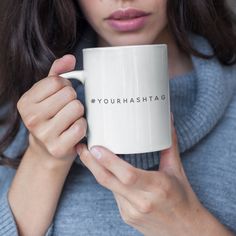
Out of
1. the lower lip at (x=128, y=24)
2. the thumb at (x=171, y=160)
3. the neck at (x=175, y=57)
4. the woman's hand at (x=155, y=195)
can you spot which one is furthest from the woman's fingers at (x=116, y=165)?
the neck at (x=175, y=57)

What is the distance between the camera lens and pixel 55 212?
855 mm

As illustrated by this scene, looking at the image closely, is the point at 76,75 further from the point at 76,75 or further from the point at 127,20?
the point at 127,20

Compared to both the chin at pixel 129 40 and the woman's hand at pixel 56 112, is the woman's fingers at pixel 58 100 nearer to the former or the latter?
the woman's hand at pixel 56 112

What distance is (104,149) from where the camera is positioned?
2.00 ft

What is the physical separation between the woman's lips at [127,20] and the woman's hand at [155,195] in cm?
20

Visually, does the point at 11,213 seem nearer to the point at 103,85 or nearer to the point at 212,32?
the point at 103,85

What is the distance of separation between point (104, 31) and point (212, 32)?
254mm

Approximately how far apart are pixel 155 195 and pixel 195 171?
0.23 m

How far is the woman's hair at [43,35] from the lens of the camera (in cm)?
91

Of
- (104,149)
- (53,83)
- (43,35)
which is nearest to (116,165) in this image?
(104,149)

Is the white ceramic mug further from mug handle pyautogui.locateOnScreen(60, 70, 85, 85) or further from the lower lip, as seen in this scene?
the lower lip

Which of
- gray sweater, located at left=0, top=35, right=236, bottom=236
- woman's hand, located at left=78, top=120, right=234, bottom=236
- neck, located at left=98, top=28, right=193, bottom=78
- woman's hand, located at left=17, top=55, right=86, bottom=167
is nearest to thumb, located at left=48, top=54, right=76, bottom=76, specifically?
woman's hand, located at left=17, top=55, right=86, bottom=167

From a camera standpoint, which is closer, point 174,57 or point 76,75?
point 76,75

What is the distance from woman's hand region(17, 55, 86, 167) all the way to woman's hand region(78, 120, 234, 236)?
3cm
